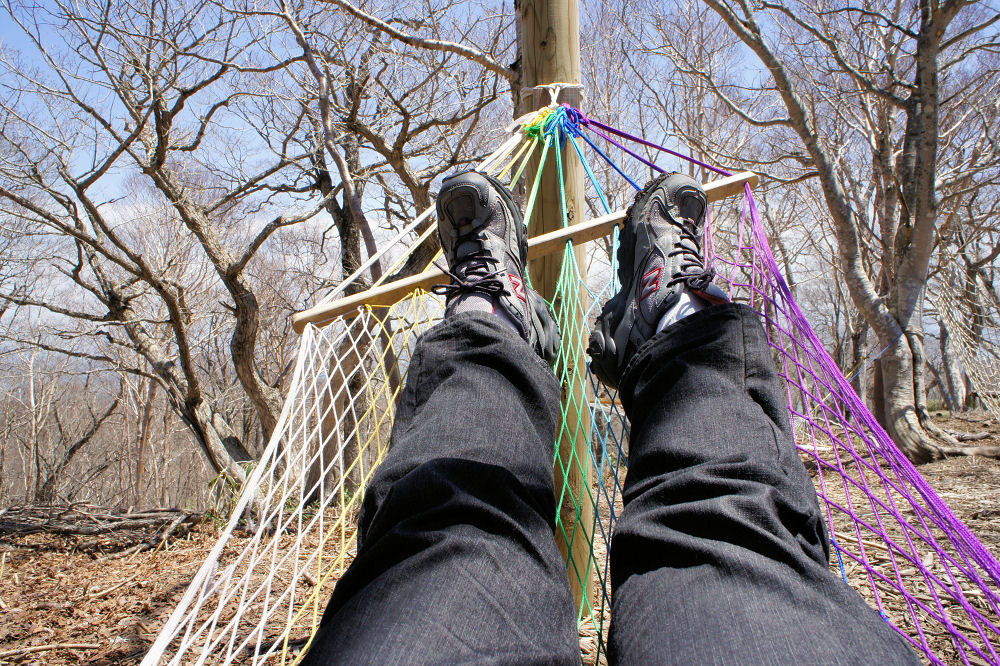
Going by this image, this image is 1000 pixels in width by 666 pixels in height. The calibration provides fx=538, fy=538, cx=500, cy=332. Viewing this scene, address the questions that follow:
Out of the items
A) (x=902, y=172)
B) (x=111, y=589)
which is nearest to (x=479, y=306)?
(x=111, y=589)

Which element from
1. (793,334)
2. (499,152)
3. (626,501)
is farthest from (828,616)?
(499,152)

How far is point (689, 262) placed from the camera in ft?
3.09

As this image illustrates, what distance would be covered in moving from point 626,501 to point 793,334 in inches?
24.2

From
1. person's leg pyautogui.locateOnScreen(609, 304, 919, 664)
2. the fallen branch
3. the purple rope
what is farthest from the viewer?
the fallen branch

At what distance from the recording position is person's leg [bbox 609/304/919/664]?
0.44m

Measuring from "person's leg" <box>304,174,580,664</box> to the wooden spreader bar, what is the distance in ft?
0.74

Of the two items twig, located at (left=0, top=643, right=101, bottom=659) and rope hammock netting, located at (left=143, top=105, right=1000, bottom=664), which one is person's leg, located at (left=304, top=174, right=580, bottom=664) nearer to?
rope hammock netting, located at (left=143, top=105, right=1000, bottom=664)

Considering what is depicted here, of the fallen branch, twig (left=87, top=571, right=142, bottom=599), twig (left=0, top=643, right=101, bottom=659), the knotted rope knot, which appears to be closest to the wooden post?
the knotted rope knot

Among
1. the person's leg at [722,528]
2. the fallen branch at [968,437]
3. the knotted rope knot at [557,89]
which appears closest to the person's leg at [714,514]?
the person's leg at [722,528]

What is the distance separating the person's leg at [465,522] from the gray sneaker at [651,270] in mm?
132

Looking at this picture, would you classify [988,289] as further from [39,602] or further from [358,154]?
[39,602]

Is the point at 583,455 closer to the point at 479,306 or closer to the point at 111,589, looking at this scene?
the point at 479,306

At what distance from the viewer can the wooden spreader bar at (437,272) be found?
1060mm

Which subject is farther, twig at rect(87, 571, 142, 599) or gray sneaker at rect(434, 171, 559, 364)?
twig at rect(87, 571, 142, 599)
